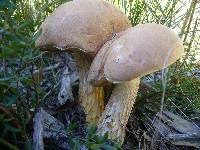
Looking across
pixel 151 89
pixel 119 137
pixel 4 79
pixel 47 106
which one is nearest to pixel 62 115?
pixel 47 106

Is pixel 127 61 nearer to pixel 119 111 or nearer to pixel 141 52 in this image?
pixel 141 52

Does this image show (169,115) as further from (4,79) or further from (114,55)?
(4,79)

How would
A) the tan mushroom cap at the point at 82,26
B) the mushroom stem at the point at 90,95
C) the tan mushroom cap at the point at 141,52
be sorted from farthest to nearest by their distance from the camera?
the mushroom stem at the point at 90,95, the tan mushroom cap at the point at 82,26, the tan mushroom cap at the point at 141,52

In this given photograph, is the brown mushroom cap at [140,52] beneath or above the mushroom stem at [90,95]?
above

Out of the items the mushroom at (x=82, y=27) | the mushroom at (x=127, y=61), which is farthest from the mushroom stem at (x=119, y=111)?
the mushroom at (x=82, y=27)

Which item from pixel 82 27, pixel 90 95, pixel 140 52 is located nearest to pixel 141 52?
pixel 140 52

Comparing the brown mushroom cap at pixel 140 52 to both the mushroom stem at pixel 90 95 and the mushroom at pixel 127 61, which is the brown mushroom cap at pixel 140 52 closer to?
the mushroom at pixel 127 61

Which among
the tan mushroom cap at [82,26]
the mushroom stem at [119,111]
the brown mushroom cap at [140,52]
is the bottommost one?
the mushroom stem at [119,111]

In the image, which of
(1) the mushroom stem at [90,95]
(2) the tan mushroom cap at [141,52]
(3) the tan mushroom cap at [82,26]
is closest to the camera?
(2) the tan mushroom cap at [141,52]
